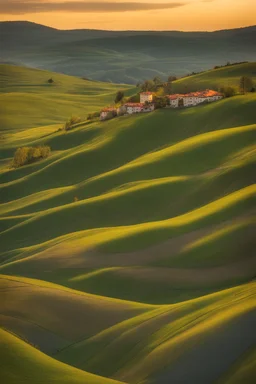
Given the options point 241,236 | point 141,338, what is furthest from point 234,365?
point 241,236

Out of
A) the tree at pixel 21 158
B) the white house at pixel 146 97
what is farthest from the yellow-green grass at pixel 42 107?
the tree at pixel 21 158

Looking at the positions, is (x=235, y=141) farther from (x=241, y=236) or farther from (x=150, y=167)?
(x=241, y=236)

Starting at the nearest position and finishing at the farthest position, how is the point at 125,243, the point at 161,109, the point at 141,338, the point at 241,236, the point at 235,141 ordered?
1. the point at 141,338
2. the point at 241,236
3. the point at 125,243
4. the point at 235,141
5. the point at 161,109

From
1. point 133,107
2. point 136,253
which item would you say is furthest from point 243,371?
point 133,107

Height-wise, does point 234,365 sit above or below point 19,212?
above

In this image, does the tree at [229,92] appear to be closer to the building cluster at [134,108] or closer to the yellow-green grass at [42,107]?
the building cluster at [134,108]

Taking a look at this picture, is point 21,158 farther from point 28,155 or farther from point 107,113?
point 107,113

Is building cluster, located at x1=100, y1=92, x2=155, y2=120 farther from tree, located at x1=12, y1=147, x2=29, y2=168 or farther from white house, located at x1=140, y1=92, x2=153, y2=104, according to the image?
tree, located at x1=12, y1=147, x2=29, y2=168
